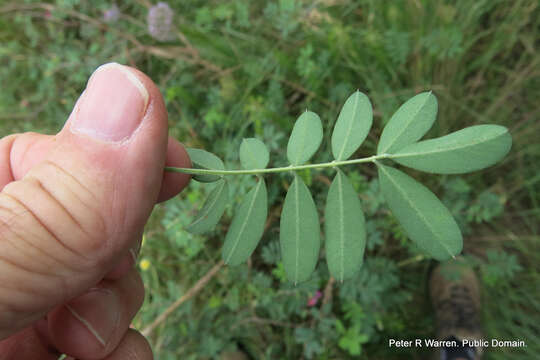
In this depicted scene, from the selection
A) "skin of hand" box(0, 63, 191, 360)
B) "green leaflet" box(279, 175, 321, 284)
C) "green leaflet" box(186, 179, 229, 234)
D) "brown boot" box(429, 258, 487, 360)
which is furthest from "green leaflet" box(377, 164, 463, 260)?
"brown boot" box(429, 258, 487, 360)

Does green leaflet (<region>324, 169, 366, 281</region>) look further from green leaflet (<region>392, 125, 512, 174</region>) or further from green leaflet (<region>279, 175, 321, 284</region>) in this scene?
green leaflet (<region>392, 125, 512, 174</region>)

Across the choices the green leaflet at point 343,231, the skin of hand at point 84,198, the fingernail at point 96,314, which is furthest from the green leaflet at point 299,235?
the fingernail at point 96,314

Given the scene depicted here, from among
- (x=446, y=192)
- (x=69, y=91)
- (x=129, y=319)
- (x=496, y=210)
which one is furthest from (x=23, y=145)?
(x=496, y=210)

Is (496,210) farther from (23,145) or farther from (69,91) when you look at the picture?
(69,91)

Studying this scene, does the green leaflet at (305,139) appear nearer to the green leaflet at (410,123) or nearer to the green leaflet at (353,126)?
the green leaflet at (353,126)

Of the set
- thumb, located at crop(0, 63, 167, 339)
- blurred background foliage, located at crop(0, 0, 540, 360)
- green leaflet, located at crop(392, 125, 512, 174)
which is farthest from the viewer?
blurred background foliage, located at crop(0, 0, 540, 360)

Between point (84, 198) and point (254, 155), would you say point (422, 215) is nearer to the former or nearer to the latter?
point (254, 155)

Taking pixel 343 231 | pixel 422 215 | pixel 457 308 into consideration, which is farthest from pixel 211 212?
pixel 457 308
